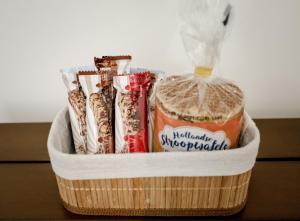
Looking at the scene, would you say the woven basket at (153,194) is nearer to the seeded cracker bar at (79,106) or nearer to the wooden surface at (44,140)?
the seeded cracker bar at (79,106)

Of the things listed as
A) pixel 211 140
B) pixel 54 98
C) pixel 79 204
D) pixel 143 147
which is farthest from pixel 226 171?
pixel 54 98

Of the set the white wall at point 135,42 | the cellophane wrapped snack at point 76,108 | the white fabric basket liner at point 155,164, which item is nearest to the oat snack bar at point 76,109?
the cellophane wrapped snack at point 76,108

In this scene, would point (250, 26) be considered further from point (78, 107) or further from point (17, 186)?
point (17, 186)

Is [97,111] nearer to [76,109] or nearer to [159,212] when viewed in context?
[76,109]

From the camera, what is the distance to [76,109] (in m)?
0.60

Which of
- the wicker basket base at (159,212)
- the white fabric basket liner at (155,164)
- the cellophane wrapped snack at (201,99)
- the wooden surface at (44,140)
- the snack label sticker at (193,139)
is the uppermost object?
the cellophane wrapped snack at (201,99)

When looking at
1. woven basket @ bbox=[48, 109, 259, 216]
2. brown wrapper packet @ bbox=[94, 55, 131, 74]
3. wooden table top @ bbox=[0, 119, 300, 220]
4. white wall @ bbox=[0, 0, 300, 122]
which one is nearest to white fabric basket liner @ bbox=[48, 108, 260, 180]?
woven basket @ bbox=[48, 109, 259, 216]

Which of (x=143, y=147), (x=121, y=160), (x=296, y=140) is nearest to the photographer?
(x=121, y=160)

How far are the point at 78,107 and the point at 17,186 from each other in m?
0.23

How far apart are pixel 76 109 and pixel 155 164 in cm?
22

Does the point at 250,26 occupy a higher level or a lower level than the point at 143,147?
higher

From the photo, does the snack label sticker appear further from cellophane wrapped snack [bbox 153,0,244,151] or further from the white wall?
the white wall

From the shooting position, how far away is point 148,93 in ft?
2.00

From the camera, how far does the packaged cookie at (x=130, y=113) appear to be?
1.89ft
